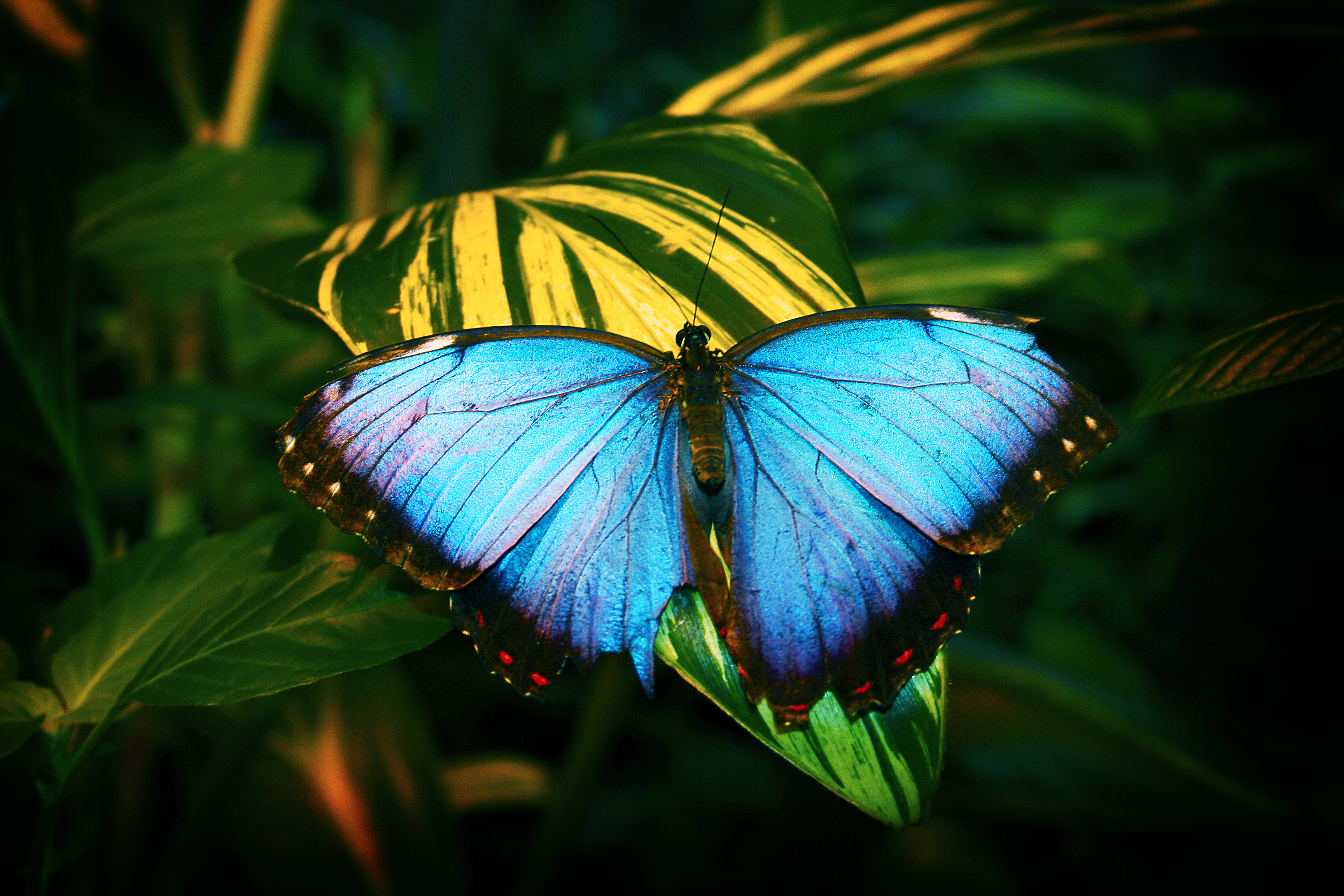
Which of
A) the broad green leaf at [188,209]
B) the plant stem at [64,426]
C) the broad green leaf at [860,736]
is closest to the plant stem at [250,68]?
the broad green leaf at [188,209]

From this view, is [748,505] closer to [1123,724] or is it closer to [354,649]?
[354,649]

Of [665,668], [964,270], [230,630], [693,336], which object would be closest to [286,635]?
[230,630]

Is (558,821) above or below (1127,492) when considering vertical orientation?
below

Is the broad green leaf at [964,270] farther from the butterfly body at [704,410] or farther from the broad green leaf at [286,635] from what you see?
the broad green leaf at [286,635]

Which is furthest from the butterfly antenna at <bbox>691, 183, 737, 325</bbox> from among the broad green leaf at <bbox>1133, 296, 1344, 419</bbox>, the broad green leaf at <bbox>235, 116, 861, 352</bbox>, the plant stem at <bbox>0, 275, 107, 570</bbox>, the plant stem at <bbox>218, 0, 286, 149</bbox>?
the plant stem at <bbox>218, 0, 286, 149</bbox>

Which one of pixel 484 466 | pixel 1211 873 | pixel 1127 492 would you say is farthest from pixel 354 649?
pixel 1127 492

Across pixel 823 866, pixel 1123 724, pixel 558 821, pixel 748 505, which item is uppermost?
pixel 748 505
